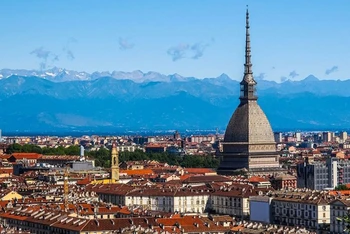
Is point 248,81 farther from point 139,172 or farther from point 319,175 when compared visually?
point 139,172

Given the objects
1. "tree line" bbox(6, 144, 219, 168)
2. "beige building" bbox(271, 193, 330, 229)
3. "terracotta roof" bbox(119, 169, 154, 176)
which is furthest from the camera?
"tree line" bbox(6, 144, 219, 168)

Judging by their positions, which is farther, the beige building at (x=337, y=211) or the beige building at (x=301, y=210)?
the beige building at (x=301, y=210)

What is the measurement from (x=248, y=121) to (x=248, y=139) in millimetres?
2582

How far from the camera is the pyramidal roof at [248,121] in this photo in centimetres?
11231

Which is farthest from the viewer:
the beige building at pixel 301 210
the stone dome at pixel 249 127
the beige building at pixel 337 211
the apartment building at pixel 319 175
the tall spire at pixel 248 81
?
the tall spire at pixel 248 81

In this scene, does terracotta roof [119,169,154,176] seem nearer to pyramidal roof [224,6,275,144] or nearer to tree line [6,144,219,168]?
pyramidal roof [224,6,275,144]

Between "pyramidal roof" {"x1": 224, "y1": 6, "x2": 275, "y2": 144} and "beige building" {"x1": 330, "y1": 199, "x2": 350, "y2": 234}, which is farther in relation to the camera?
"pyramidal roof" {"x1": 224, "y1": 6, "x2": 275, "y2": 144}

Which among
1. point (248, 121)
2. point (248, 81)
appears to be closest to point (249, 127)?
point (248, 121)

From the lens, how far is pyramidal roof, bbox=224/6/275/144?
112312 millimetres

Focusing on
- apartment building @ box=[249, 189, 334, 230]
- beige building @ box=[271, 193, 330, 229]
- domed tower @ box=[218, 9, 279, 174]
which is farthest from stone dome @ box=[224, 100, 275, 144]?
beige building @ box=[271, 193, 330, 229]

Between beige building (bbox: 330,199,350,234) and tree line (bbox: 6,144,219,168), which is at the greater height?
tree line (bbox: 6,144,219,168)

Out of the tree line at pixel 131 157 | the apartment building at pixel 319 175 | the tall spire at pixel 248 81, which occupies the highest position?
the tall spire at pixel 248 81

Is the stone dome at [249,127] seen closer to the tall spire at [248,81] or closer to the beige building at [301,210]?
the tall spire at [248,81]

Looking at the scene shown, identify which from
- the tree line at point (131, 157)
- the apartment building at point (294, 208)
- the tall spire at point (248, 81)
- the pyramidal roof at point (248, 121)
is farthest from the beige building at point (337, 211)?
the tree line at point (131, 157)
